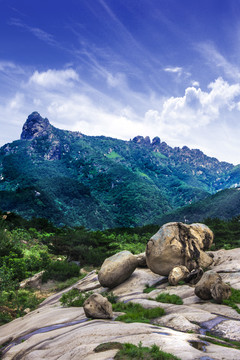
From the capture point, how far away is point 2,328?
42.2ft

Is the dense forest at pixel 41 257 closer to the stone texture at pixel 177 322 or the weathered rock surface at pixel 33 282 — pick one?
the weathered rock surface at pixel 33 282

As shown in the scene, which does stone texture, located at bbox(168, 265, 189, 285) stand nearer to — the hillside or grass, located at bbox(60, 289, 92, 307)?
grass, located at bbox(60, 289, 92, 307)

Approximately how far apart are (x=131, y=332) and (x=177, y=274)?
24.9 feet

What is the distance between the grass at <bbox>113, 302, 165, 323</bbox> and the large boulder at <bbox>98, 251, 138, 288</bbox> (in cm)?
400

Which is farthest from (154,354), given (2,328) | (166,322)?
(2,328)

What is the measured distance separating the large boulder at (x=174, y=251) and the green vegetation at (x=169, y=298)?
3425mm

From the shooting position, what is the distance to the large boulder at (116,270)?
15508mm

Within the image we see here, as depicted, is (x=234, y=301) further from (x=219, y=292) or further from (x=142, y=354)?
(x=142, y=354)

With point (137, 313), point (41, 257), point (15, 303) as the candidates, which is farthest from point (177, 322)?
point (41, 257)

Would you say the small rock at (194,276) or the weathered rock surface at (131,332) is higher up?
the weathered rock surface at (131,332)

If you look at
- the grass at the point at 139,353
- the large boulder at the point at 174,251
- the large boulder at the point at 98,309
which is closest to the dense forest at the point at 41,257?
the large boulder at the point at 98,309

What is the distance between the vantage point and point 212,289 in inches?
444

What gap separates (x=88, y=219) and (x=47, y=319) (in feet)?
389

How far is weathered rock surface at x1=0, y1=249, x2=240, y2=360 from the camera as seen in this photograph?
6398mm
